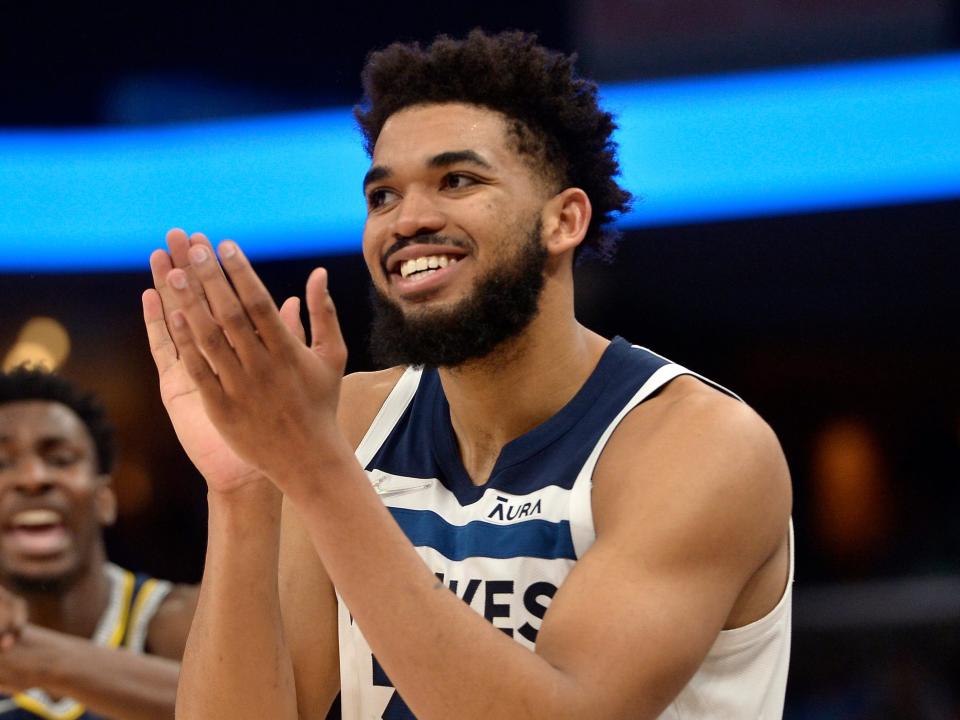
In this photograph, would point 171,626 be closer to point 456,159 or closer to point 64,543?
point 64,543

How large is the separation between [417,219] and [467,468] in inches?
16.8

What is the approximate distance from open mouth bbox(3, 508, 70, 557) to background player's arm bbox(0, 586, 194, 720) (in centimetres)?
42

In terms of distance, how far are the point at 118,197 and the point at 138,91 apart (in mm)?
456

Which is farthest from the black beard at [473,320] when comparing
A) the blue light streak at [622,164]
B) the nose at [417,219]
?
the blue light streak at [622,164]

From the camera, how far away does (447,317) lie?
2.02m

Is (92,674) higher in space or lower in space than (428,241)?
lower

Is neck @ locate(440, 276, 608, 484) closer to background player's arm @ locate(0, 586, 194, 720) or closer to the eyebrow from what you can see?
the eyebrow

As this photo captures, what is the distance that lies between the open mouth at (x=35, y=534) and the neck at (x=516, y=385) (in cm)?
208

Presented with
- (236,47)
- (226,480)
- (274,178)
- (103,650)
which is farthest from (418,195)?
(236,47)

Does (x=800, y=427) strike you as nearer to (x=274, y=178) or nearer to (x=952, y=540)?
(x=952, y=540)

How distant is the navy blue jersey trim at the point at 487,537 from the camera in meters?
1.87

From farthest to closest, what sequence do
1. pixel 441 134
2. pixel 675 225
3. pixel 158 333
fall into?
1. pixel 675 225
2. pixel 441 134
3. pixel 158 333

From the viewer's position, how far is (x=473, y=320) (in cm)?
202

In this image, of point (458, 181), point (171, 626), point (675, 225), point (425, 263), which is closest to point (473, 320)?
point (425, 263)
